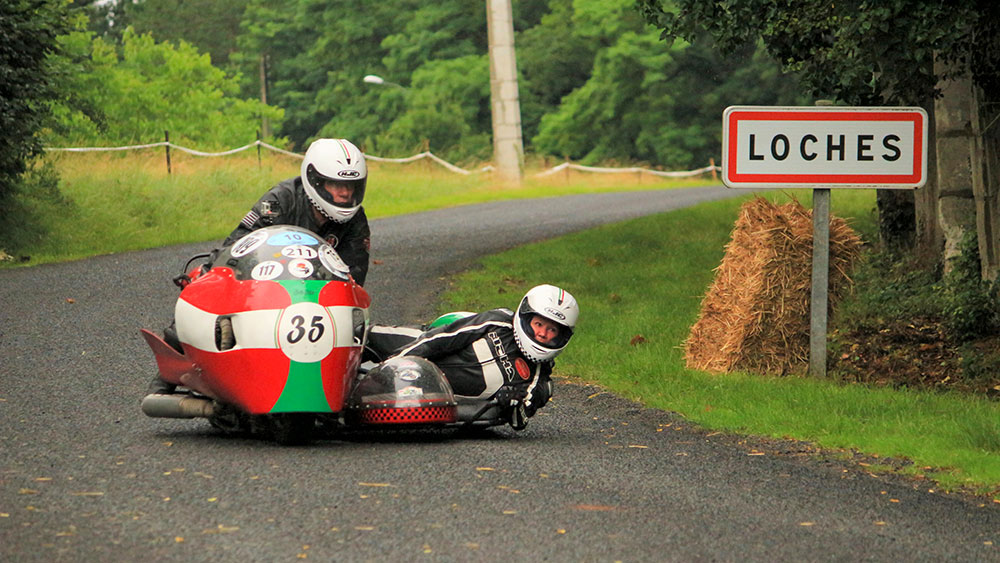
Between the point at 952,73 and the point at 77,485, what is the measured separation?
841 centimetres

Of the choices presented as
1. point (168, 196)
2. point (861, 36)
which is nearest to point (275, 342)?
point (861, 36)

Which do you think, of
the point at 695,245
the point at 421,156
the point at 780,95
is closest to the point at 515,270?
the point at 695,245

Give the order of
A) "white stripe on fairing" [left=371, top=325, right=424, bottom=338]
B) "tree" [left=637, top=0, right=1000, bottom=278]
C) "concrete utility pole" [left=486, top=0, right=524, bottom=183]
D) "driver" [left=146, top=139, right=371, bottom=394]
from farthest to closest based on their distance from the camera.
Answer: "concrete utility pole" [left=486, top=0, right=524, bottom=183], "tree" [left=637, top=0, right=1000, bottom=278], "white stripe on fairing" [left=371, top=325, right=424, bottom=338], "driver" [left=146, top=139, right=371, bottom=394]

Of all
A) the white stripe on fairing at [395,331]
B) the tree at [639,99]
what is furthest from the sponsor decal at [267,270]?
the tree at [639,99]

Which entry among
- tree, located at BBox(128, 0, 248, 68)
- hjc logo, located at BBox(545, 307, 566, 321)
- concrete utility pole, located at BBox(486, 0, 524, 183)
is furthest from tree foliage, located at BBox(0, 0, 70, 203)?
tree, located at BBox(128, 0, 248, 68)

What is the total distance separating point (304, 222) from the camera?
870 cm

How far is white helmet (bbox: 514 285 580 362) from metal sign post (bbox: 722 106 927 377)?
271cm

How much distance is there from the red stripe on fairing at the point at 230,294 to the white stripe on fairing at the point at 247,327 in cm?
3

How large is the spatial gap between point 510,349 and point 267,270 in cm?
160

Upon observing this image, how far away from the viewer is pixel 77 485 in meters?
6.65

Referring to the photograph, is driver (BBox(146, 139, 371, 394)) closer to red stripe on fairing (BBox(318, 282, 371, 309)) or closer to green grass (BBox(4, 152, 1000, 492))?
red stripe on fairing (BBox(318, 282, 371, 309))

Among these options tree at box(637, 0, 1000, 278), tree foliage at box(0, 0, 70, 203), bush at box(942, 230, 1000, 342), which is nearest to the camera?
tree at box(637, 0, 1000, 278)

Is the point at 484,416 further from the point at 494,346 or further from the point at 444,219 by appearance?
the point at 444,219

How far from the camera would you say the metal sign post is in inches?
419
